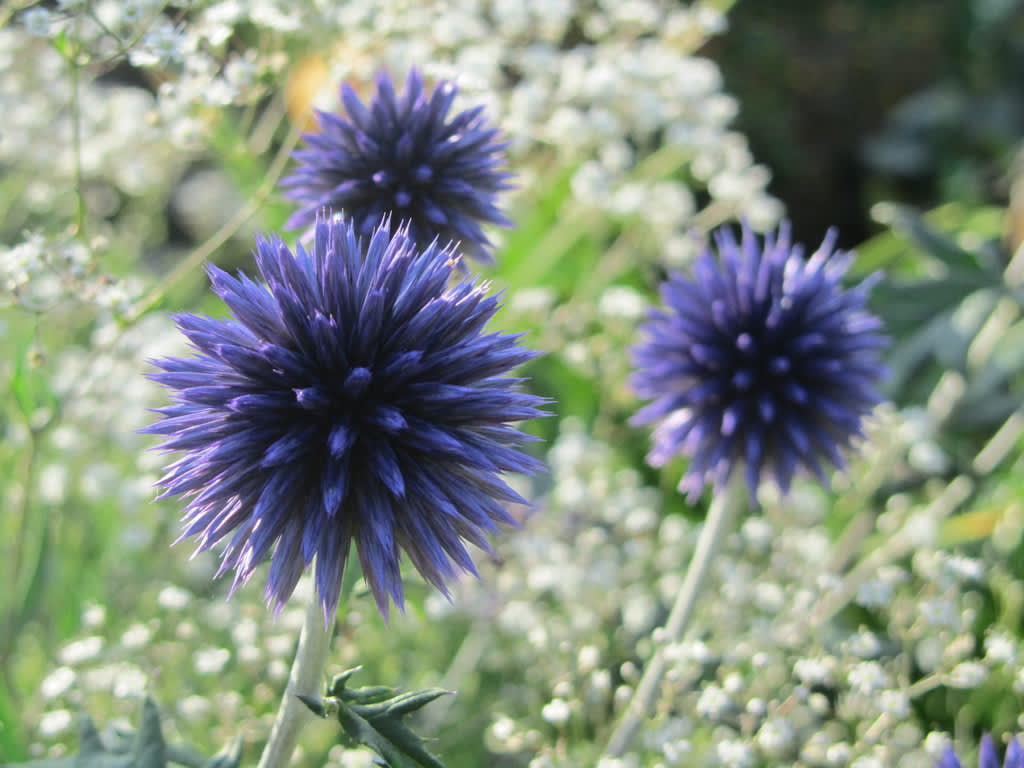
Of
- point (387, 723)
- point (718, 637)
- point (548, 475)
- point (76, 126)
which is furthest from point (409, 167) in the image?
point (718, 637)

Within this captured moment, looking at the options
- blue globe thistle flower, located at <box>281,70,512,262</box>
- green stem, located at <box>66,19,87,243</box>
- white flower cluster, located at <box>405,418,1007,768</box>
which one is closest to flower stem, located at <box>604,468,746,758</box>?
white flower cluster, located at <box>405,418,1007,768</box>

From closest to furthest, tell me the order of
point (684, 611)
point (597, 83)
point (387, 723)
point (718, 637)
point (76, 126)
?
1. point (387, 723)
2. point (76, 126)
3. point (684, 611)
4. point (718, 637)
5. point (597, 83)

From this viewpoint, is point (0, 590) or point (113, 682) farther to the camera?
point (0, 590)

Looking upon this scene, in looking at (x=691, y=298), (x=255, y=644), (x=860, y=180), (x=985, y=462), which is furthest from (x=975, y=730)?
(x=860, y=180)

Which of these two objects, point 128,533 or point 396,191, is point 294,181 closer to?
point 396,191

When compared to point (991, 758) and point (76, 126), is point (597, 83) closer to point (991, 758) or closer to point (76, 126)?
point (76, 126)

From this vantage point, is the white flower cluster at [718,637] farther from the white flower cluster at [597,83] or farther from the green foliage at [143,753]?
the white flower cluster at [597,83]

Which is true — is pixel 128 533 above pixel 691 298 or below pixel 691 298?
below

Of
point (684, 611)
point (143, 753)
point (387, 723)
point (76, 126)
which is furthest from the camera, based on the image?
point (684, 611)
